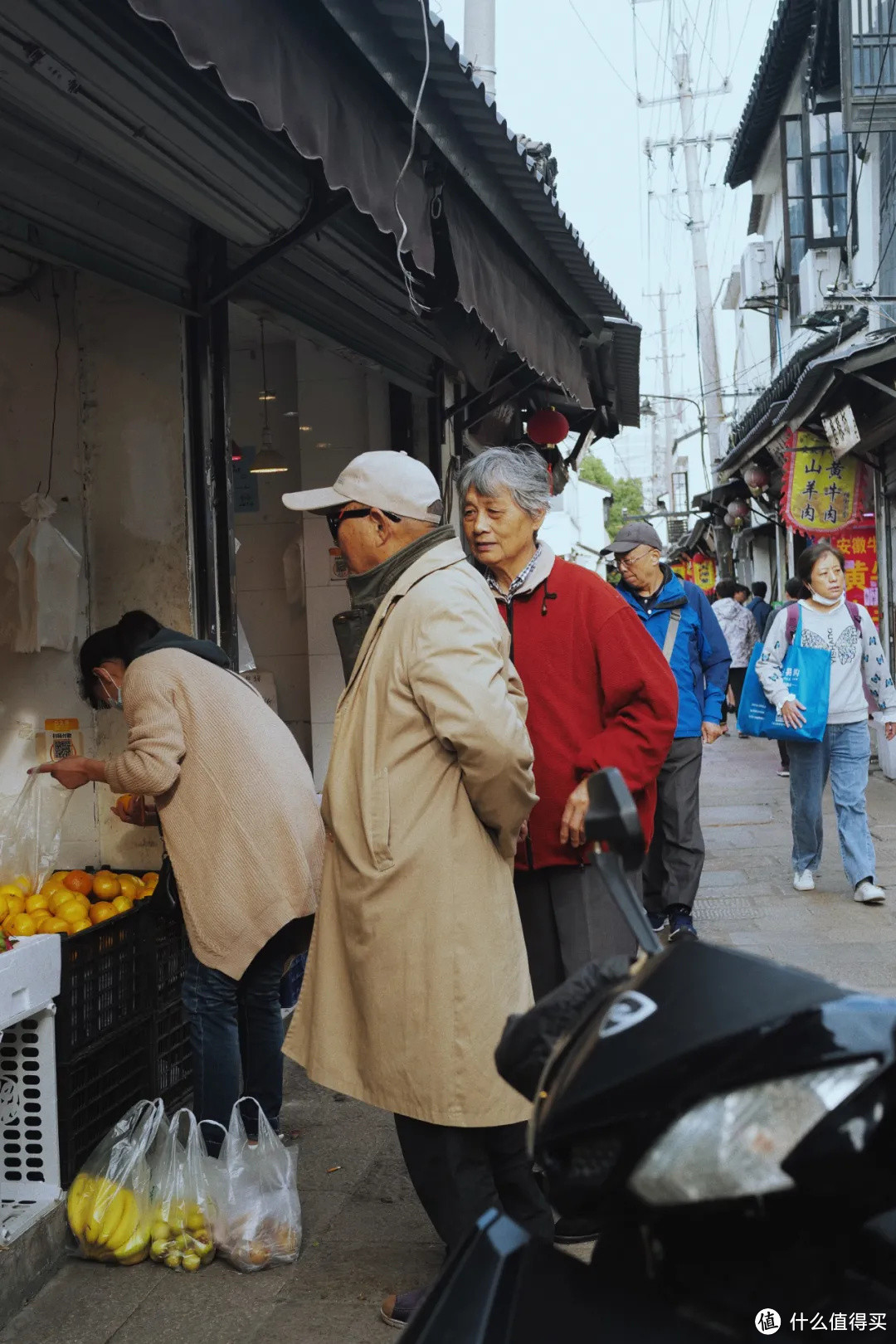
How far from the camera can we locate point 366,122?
12.0ft

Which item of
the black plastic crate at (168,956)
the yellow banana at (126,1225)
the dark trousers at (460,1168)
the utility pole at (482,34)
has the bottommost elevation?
the yellow banana at (126,1225)

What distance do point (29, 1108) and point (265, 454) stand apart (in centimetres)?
518

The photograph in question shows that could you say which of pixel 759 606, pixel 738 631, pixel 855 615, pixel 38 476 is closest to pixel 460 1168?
pixel 38 476

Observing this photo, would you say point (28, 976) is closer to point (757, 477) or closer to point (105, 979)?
point (105, 979)

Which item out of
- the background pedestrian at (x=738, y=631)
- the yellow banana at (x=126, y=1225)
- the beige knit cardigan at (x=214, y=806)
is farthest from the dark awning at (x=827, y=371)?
the yellow banana at (x=126, y=1225)

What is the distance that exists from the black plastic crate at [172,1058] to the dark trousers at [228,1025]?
403 mm

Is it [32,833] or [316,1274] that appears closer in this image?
[316,1274]

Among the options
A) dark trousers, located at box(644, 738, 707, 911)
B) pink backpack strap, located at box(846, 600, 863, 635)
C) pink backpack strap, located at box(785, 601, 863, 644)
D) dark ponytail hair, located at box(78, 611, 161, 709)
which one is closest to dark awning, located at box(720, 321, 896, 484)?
pink backpack strap, located at box(846, 600, 863, 635)

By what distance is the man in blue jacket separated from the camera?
609 centimetres

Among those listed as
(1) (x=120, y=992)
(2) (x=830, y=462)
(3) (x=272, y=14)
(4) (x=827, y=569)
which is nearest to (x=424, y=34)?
(3) (x=272, y=14)

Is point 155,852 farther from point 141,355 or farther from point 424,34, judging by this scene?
point 424,34

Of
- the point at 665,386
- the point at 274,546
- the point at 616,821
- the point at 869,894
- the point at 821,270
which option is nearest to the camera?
the point at 616,821

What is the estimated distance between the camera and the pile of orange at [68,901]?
4.09 m

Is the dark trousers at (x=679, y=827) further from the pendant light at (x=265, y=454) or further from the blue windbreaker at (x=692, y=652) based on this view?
the pendant light at (x=265, y=454)
